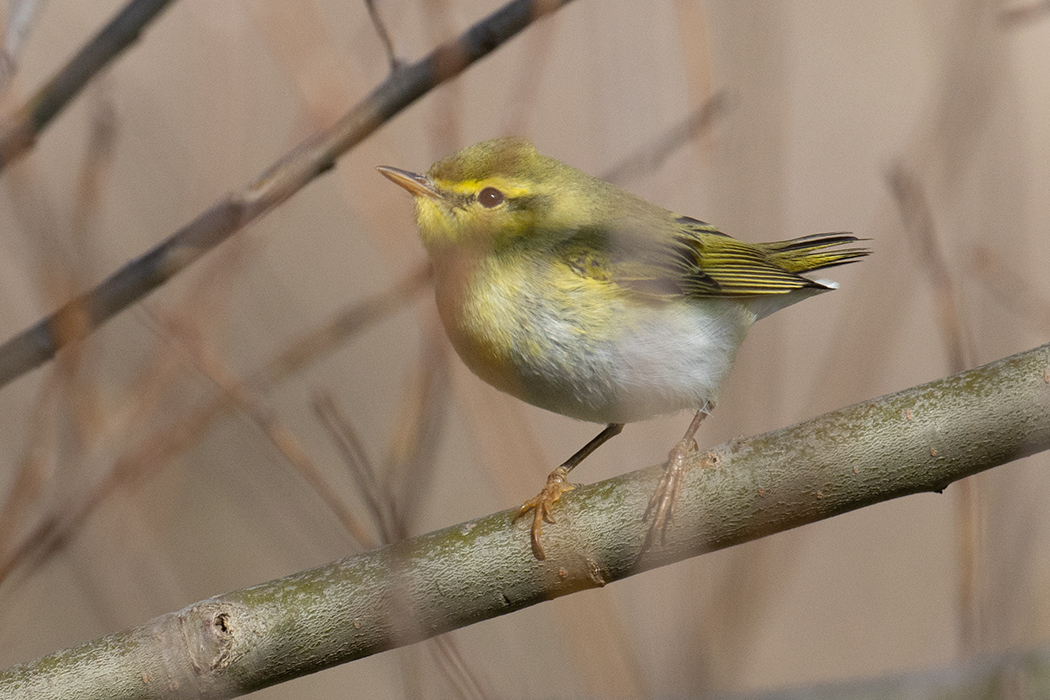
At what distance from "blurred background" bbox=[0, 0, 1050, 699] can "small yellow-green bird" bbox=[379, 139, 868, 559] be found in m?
0.13

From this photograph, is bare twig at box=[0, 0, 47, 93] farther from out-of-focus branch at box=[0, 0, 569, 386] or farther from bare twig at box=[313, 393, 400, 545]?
bare twig at box=[313, 393, 400, 545]

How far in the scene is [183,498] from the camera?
4.18 metres

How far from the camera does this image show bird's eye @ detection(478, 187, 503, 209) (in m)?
2.62

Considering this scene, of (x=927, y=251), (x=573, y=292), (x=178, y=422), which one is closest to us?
(x=927, y=251)

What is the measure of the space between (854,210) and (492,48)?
3.76 m

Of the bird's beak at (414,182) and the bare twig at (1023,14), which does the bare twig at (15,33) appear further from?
the bare twig at (1023,14)

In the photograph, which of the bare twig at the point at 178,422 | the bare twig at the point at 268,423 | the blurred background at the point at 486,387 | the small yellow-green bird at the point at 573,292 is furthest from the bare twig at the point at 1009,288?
the bare twig at the point at 268,423

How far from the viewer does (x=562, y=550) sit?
5.88 ft

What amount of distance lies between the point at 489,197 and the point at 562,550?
1155mm

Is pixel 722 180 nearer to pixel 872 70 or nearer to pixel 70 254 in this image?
pixel 70 254

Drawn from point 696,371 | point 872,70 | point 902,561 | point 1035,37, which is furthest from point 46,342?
point 1035,37

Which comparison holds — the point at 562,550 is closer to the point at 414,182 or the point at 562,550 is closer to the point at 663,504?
→ the point at 663,504

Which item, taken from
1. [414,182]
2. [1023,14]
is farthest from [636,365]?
[1023,14]

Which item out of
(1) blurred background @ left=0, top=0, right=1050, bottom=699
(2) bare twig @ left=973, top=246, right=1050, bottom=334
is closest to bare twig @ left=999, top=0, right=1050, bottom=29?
(1) blurred background @ left=0, top=0, right=1050, bottom=699
